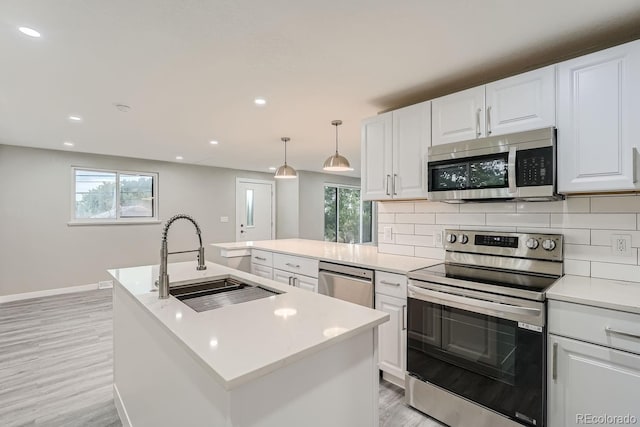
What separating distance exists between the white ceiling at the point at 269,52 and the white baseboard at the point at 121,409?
7.35 feet

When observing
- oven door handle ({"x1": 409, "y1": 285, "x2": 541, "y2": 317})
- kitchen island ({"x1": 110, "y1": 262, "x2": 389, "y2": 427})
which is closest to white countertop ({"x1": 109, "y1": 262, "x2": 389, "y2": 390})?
kitchen island ({"x1": 110, "y1": 262, "x2": 389, "y2": 427})

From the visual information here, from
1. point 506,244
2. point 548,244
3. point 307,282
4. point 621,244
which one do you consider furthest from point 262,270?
point 621,244

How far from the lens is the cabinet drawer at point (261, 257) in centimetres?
340

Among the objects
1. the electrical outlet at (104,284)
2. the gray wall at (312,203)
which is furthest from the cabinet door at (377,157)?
the electrical outlet at (104,284)

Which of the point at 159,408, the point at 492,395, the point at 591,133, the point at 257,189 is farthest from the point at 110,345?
the point at 257,189

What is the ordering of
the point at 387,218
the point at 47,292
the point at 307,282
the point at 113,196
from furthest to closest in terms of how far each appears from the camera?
1. the point at 113,196
2. the point at 47,292
3. the point at 387,218
4. the point at 307,282

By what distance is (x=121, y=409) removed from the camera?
Answer: 196cm

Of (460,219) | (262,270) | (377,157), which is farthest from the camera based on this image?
(262,270)

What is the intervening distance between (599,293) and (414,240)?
1.37 metres

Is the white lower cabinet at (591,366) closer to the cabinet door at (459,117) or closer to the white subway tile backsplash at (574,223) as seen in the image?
the white subway tile backsplash at (574,223)

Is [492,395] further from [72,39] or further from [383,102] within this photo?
[72,39]

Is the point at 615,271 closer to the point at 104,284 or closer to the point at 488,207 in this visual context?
the point at 488,207

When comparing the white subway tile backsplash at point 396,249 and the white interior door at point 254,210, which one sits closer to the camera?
the white subway tile backsplash at point 396,249

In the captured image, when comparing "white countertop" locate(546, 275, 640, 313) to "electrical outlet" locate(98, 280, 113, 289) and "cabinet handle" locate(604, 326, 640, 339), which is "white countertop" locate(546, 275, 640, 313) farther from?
"electrical outlet" locate(98, 280, 113, 289)
